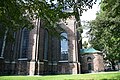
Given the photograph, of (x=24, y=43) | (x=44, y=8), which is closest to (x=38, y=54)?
(x=24, y=43)

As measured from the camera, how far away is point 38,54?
22.8 m

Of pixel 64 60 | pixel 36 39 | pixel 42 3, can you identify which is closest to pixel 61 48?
pixel 64 60

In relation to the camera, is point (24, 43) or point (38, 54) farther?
point (24, 43)

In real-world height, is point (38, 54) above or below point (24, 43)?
below

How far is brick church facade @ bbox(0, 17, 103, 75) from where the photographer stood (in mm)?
22547

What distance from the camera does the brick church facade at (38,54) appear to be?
888 inches

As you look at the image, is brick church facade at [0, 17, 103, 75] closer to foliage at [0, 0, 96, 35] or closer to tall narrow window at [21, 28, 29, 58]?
tall narrow window at [21, 28, 29, 58]

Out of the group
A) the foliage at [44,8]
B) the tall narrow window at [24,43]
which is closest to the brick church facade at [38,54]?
the tall narrow window at [24,43]

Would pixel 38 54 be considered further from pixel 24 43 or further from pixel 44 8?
pixel 44 8

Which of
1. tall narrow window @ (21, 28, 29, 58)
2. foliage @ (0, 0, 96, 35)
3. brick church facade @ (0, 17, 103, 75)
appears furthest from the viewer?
tall narrow window @ (21, 28, 29, 58)

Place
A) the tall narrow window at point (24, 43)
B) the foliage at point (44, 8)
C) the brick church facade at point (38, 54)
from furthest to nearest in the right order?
the tall narrow window at point (24, 43) → the brick church facade at point (38, 54) → the foliage at point (44, 8)

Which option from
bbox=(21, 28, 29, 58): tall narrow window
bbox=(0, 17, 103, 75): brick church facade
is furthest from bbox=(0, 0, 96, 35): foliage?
bbox=(21, 28, 29, 58): tall narrow window

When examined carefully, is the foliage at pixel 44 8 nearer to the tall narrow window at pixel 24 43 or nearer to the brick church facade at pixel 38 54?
the brick church facade at pixel 38 54

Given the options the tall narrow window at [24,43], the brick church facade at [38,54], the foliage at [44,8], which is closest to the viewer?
the foliage at [44,8]
